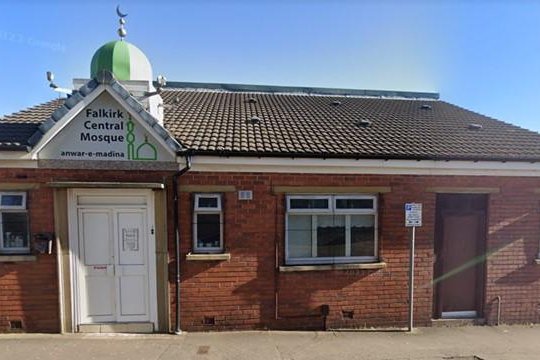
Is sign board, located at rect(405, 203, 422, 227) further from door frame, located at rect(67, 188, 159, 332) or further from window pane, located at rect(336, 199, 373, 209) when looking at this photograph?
door frame, located at rect(67, 188, 159, 332)

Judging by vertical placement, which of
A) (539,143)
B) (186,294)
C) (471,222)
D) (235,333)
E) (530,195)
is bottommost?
(235,333)

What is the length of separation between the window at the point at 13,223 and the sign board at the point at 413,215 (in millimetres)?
6657

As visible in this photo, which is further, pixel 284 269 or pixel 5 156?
pixel 284 269

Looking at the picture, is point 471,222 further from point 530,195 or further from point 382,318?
point 382,318

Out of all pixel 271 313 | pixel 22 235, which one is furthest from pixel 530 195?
pixel 22 235

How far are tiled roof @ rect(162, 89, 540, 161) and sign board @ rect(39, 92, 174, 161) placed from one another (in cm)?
60

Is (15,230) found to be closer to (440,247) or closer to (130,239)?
(130,239)

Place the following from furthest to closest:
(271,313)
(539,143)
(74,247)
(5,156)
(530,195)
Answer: (539,143) → (530,195) → (271,313) → (74,247) → (5,156)

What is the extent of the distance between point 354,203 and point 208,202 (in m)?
2.72

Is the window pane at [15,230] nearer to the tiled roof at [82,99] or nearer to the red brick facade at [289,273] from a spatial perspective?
the red brick facade at [289,273]

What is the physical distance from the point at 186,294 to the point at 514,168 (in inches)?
260

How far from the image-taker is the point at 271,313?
19.0 feet

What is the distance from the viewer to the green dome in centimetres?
647

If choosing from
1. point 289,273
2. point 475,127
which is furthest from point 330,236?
point 475,127
